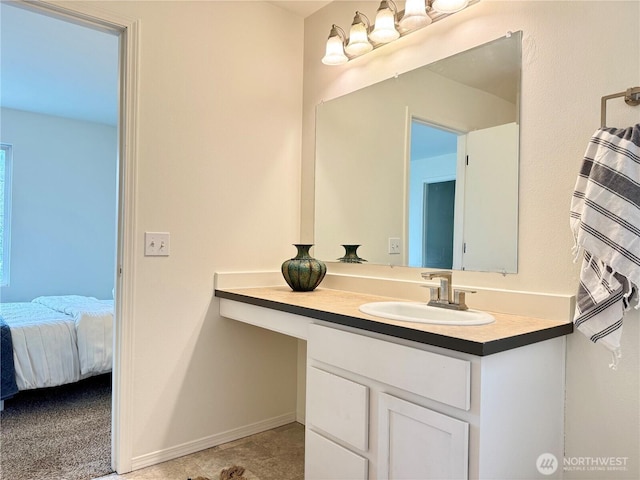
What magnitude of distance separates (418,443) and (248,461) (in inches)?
44.9

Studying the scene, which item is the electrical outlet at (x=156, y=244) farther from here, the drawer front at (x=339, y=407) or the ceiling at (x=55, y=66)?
the ceiling at (x=55, y=66)

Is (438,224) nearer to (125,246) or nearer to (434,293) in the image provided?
(434,293)

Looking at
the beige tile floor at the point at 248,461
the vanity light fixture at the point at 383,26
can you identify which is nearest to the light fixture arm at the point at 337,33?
the vanity light fixture at the point at 383,26

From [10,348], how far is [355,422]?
2.35m

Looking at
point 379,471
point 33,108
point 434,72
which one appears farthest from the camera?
point 33,108

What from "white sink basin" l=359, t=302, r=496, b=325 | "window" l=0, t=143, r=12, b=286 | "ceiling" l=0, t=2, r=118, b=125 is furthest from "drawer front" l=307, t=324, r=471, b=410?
"window" l=0, t=143, r=12, b=286

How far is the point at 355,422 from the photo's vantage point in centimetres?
147

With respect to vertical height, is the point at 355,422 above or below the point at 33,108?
below

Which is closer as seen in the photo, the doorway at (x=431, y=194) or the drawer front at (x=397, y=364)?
the drawer front at (x=397, y=364)

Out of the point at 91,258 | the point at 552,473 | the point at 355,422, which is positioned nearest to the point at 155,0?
the point at 355,422

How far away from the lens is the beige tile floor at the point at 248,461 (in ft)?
6.49

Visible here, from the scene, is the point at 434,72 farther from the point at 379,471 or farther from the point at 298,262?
the point at 379,471

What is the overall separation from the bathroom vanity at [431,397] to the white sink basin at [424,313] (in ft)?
0.14

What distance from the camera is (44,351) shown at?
9.19 feet
